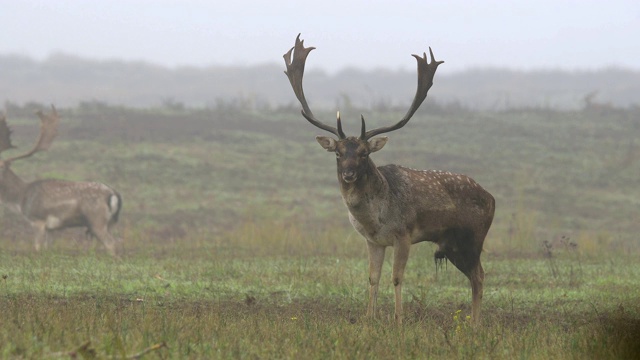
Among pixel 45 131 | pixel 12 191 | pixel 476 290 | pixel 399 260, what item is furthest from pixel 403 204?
pixel 45 131

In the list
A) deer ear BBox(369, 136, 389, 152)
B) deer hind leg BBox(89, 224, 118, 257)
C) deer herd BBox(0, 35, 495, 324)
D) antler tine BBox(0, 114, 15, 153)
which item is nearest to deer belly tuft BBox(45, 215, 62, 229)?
deer hind leg BBox(89, 224, 118, 257)

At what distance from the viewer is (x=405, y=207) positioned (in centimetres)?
1093

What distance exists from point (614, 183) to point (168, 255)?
1908 centimetres

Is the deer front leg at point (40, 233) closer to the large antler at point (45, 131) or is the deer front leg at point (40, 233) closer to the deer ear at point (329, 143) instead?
the large antler at point (45, 131)

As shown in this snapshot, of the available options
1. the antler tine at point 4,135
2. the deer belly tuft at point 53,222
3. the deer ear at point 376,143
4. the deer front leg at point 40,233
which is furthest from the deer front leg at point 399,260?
the antler tine at point 4,135

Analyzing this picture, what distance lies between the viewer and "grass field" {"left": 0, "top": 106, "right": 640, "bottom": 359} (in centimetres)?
868

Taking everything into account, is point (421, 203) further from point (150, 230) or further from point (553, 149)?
point (553, 149)

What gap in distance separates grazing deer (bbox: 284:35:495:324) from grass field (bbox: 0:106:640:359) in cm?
60

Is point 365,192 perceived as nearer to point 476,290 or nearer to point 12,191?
point 476,290

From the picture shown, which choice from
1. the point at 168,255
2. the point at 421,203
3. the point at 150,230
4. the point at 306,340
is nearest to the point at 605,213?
the point at 150,230

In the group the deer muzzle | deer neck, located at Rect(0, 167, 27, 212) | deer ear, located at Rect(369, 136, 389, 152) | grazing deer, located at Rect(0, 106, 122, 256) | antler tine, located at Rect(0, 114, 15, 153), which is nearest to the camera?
the deer muzzle

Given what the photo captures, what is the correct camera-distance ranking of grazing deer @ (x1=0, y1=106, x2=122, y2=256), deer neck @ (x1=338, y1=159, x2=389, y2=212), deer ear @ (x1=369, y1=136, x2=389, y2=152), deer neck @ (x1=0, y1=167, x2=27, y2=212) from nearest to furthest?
deer neck @ (x1=338, y1=159, x2=389, y2=212) → deer ear @ (x1=369, y1=136, x2=389, y2=152) → grazing deer @ (x1=0, y1=106, x2=122, y2=256) → deer neck @ (x1=0, y1=167, x2=27, y2=212)

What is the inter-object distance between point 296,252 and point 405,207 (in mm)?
7595

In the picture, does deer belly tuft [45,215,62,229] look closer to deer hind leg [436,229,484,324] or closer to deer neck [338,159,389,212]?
deer neck [338,159,389,212]
